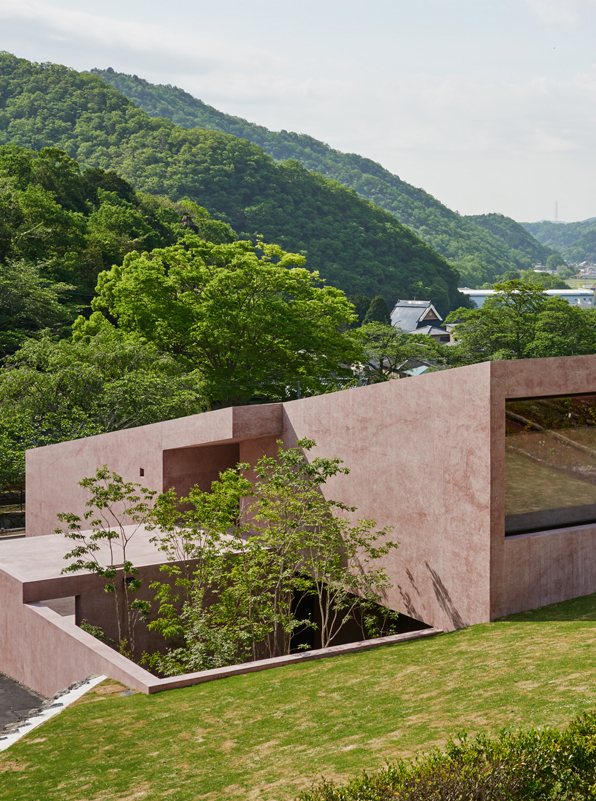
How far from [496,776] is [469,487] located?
5720 mm

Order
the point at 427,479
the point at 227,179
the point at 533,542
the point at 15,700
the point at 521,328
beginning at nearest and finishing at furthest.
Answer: the point at 533,542
the point at 427,479
the point at 15,700
the point at 521,328
the point at 227,179

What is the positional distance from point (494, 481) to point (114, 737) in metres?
5.57

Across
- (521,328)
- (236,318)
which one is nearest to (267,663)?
(236,318)

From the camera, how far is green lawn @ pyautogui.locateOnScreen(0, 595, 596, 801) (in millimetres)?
6211

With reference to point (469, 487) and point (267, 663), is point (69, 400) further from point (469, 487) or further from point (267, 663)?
point (469, 487)

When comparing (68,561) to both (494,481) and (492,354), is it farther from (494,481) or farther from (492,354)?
(492,354)

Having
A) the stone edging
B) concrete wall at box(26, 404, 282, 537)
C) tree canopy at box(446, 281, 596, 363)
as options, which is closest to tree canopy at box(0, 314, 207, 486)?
concrete wall at box(26, 404, 282, 537)

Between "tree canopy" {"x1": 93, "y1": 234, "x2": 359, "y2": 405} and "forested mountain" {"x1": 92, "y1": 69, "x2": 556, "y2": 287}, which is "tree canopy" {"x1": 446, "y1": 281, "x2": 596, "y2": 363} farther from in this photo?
"forested mountain" {"x1": 92, "y1": 69, "x2": 556, "y2": 287}

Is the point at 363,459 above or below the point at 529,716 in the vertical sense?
above

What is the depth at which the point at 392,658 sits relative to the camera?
9312 millimetres

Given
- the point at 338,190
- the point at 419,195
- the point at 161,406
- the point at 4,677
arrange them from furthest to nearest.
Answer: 1. the point at 419,195
2. the point at 338,190
3. the point at 161,406
4. the point at 4,677

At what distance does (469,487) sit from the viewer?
10.0 meters

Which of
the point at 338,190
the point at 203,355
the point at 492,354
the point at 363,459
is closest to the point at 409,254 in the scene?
the point at 338,190

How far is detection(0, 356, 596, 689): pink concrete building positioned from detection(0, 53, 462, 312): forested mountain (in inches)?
2857
